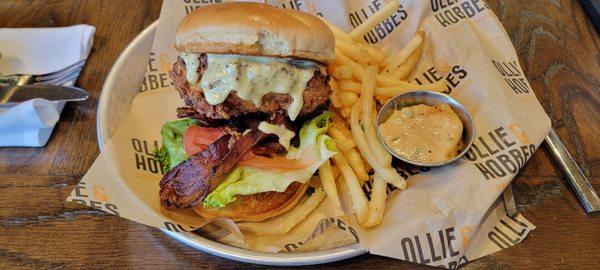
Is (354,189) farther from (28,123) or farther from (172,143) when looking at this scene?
(28,123)

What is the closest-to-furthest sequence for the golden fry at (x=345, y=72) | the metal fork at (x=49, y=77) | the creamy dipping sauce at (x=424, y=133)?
1. the creamy dipping sauce at (x=424, y=133)
2. the golden fry at (x=345, y=72)
3. the metal fork at (x=49, y=77)

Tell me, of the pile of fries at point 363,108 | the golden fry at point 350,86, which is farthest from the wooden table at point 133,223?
the golden fry at point 350,86

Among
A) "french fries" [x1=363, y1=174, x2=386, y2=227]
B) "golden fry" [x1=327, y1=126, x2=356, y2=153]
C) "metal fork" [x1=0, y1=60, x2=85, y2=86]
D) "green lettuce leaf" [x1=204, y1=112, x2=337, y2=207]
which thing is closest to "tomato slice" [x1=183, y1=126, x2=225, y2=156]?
"green lettuce leaf" [x1=204, y1=112, x2=337, y2=207]

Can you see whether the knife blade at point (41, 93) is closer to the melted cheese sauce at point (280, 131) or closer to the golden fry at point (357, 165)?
the melted cheese sauce at point (280, 131)

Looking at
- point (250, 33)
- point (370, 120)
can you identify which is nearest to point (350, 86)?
point (370, 120)

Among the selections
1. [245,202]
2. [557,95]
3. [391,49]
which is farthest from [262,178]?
[557,95]

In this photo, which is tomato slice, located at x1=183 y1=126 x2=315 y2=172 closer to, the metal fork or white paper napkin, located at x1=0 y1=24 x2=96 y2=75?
the metal fork
